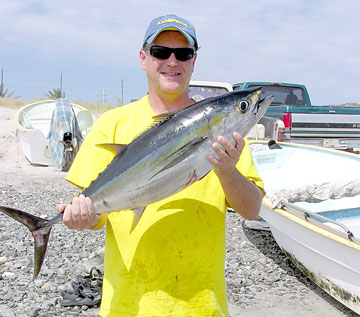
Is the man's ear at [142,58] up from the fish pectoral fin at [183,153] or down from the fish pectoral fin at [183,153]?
up

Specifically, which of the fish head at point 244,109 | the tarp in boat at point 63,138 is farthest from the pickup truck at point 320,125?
the fish head at point 244,109

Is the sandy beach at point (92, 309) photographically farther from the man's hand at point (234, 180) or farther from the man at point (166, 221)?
the man's hand at point (234, 180)

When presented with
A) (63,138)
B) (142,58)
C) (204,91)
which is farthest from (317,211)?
(63,138)

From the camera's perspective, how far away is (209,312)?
2.02 metres

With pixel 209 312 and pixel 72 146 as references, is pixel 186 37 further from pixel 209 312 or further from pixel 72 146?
pixel 72 146

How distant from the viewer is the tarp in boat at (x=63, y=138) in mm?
13148

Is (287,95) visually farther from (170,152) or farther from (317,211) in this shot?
(170,152)

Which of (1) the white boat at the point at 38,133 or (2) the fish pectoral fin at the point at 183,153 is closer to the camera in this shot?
(2) the fish pectoral fin at the point at 183,153

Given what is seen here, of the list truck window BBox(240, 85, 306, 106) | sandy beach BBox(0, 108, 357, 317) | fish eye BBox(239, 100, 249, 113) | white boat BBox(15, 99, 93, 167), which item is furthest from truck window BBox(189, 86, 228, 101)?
fish eye BBox(239, 100, 249, 113)

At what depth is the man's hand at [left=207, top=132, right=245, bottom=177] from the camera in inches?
69.8

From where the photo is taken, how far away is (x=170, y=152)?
1930mm

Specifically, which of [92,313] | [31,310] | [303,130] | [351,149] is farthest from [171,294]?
[351,149]

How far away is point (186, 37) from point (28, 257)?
193 inches

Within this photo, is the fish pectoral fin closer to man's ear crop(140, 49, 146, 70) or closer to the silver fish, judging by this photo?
the silver fish
